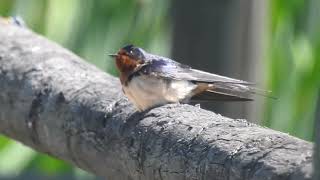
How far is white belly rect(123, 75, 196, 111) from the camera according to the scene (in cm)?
192

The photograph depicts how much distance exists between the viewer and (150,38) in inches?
103

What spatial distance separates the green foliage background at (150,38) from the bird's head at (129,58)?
0.57 ft

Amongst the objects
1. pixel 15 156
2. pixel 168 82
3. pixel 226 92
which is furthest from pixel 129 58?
pixel 15 156

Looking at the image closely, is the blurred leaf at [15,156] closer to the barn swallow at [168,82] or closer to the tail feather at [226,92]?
the barn swallow at [168,82]

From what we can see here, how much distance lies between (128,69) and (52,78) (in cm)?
34

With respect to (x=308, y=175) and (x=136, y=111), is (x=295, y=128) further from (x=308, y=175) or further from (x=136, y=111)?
(x=308, y=175)

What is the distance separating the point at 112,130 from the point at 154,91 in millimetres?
330

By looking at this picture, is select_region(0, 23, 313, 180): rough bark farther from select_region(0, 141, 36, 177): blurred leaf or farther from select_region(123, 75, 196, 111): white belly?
select_region(0, 141, 36, 177): blurred leaf

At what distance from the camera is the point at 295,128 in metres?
2.43

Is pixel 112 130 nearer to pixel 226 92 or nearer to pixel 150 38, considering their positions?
pixel 226 92

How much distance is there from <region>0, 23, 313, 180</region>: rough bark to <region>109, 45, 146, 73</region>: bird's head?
0.16 metres

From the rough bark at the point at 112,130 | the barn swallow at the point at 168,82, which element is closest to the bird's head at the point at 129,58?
the barn swallow at the point at 168,82

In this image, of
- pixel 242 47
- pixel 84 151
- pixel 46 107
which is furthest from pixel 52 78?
pixel 242 47

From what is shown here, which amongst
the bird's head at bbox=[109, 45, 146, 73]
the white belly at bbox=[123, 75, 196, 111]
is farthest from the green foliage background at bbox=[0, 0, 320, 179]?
the white belly at bbox=[123, 75, 196, 111]
